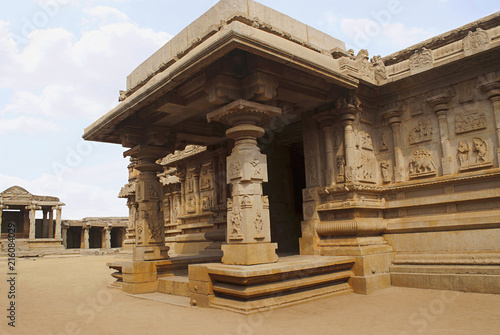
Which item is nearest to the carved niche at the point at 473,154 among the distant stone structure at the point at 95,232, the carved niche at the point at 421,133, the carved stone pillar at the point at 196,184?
the carved niche at the point at 421,133

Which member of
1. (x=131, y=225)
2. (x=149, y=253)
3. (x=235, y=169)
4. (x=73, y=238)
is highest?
(x=235, y=169)

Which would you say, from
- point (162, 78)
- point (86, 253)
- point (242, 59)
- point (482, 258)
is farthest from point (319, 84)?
point (86, 253)

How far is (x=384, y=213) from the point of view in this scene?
27.7 ft

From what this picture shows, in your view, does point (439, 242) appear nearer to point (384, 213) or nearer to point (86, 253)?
point (384, 213)

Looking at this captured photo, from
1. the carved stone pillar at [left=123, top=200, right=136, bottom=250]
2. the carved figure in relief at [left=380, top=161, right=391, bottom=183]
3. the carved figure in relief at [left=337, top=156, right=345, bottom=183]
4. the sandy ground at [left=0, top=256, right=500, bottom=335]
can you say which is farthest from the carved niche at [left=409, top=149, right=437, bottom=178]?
the carved stone pillar at [left=123, top=200, right=136, bottom=250]

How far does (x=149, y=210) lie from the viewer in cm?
879

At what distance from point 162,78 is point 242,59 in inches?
56.6

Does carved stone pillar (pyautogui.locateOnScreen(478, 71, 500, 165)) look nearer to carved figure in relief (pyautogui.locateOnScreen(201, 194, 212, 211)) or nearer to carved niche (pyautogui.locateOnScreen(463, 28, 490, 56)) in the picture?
carved niche (pyautogui.locateOnScreen(463, 28, 490, 56))

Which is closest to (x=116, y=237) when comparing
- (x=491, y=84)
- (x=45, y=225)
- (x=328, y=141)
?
(x=45, y=225)

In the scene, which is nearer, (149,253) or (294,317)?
(294,317)

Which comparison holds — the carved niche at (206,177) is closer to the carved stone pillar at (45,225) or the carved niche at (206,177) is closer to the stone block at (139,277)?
the stone block at (139,277)

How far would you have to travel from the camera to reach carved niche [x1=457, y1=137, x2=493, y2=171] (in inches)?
283

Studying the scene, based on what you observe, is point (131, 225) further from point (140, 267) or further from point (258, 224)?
point (258, 224)

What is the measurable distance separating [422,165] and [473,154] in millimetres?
930
